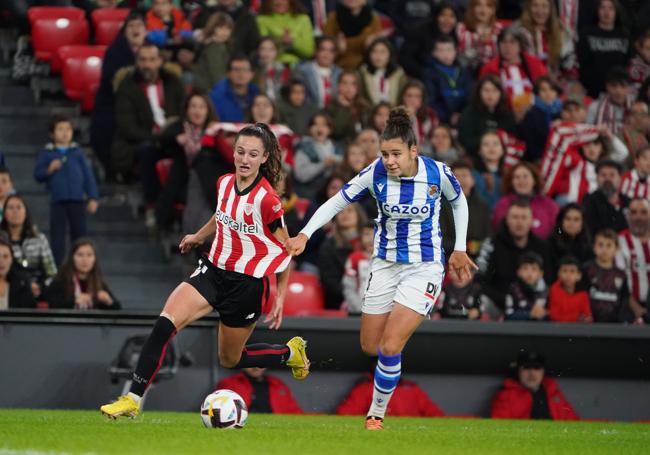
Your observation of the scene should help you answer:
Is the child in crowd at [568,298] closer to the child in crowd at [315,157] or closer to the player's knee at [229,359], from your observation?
the child in crowd at [315,157]

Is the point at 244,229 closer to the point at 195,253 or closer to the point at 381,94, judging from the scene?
the point at 195,253

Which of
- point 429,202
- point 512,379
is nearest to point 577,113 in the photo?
A: point 512,379

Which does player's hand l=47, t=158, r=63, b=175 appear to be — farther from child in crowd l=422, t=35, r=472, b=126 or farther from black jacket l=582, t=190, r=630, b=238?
black jacket l=582, t=190, r=630, b=238

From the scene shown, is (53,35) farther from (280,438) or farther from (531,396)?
(280,438)

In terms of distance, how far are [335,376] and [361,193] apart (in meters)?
3.58

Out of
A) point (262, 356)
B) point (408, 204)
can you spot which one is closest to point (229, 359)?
point (262, 356)

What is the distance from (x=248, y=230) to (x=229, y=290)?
0.42 m

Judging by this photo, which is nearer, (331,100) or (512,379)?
(512,379)

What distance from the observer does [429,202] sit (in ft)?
31.4

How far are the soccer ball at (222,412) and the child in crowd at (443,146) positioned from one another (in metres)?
6.42

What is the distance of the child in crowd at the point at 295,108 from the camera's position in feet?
50.3

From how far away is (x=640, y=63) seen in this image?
17750 mm

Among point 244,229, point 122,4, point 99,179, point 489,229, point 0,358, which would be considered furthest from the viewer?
point 122,4

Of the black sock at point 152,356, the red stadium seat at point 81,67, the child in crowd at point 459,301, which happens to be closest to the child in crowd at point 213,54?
the red stadium seat at point 81,67
